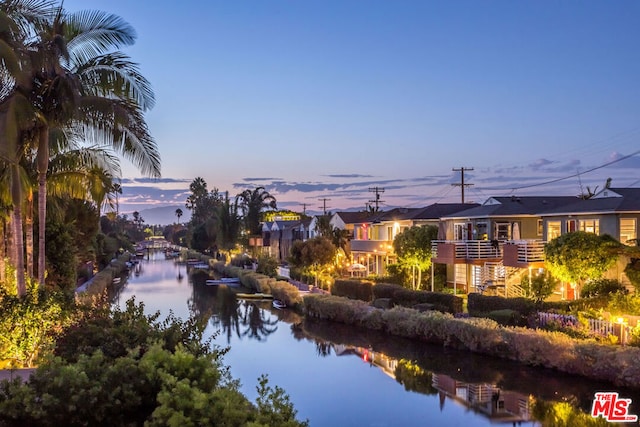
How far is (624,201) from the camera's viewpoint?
3316 cm

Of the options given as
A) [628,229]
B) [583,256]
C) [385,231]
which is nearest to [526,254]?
[583,256]

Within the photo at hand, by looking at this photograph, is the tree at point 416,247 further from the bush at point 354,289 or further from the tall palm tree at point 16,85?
the tall palm tree at point 16,85

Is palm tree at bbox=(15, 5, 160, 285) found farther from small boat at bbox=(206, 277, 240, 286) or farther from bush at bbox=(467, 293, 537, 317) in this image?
small boat at bbox=(206, 277, 240, 286)

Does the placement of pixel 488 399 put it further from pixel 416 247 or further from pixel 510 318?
pixel 416 247

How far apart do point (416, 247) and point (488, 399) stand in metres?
23.6

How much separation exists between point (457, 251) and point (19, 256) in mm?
27368

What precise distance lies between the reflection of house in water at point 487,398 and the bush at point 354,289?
1572 cm

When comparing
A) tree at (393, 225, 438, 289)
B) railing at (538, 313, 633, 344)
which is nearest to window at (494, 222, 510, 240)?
tree at (393, 225, 438, 289)

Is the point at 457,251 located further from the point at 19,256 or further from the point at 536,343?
the point at 19,256

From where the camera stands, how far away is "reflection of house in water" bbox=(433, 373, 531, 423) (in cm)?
2036

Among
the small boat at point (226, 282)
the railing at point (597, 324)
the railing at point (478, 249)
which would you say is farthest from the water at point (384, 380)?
the small boat at point (226, 282)

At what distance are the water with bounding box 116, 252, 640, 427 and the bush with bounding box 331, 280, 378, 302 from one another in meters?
4.04

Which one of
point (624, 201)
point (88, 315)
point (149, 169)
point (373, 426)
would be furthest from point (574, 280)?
point (88, 315)

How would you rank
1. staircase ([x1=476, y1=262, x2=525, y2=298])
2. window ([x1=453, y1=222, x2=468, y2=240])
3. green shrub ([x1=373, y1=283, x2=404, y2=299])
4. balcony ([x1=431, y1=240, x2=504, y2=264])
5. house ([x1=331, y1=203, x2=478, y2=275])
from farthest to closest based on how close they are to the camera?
house ([x1=331, y1=203, x2=478, y2=275])
window ([x1=453, y1=222, x2=468, y2=240])
green shrub ([x1=373, y1=283, x2=404, y2=299])
balcony ([x1=431, y1=240, x2=504, y2=264])
staircase ([x1=476, y1=262, x2=525, y2=298])
